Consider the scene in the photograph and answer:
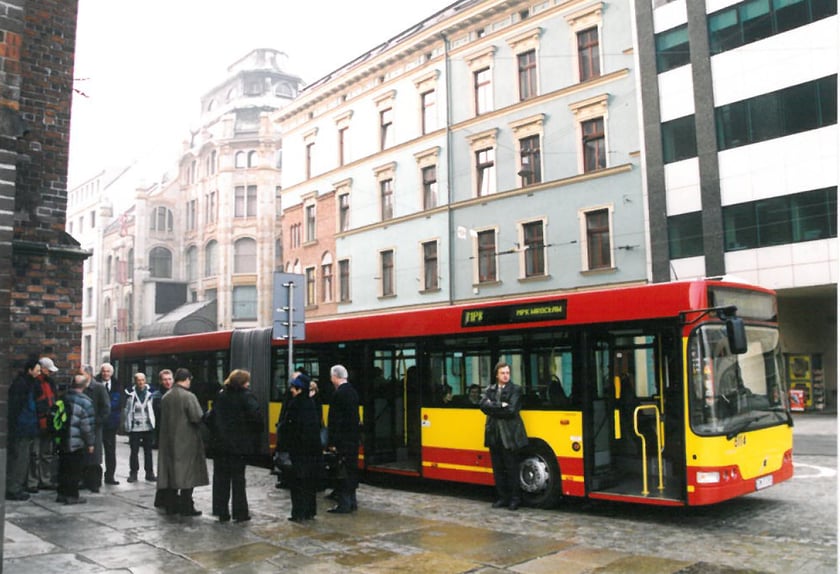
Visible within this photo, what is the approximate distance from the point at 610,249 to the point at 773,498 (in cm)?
1672

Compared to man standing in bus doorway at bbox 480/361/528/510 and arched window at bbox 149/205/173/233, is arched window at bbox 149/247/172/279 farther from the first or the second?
man standing in bus doorway at bbox 480/361/528/510

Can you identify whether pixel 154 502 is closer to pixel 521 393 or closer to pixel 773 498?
pixel 521 393

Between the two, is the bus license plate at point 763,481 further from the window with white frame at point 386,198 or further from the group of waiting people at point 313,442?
the window with white frame at point 386,198

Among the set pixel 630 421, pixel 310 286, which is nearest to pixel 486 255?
pixel 310 286

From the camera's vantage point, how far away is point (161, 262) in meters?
61.5

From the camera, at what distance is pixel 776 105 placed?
23.5 metres

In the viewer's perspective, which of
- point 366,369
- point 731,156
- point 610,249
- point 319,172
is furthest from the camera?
point 319,172

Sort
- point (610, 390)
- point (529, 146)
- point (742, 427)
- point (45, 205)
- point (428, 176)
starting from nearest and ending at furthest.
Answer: point (742, 427) < point (610, 390) < point (45, 205) < point (529, 146) < point (428, 176)

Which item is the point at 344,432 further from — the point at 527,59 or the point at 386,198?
the point at 386,198

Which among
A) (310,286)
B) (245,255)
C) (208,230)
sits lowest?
(310,286)

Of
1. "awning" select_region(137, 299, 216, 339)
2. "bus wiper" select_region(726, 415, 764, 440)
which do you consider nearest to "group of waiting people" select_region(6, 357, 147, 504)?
"bus wiper" select_region(726, 415, 764, 440)

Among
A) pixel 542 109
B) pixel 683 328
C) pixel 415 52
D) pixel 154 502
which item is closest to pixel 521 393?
pixel 683 328

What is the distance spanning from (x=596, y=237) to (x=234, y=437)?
2020cm

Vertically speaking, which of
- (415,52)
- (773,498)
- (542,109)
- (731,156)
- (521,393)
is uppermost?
(415,52)
